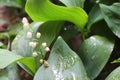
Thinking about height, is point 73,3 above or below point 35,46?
above

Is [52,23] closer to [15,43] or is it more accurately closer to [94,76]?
[15,43]

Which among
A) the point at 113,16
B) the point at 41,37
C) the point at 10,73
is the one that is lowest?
the point at 10,73

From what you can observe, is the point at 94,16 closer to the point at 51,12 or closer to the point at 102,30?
the point at 102,30

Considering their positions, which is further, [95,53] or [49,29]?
[49,29]

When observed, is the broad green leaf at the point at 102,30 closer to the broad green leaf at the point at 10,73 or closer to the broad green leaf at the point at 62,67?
the broad green leaf at the point at 62,67

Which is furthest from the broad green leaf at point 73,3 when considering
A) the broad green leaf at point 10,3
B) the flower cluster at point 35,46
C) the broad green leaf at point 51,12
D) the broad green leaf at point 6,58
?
the broad green leaf at point 10,3

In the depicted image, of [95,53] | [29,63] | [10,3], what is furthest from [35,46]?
[10,3]
